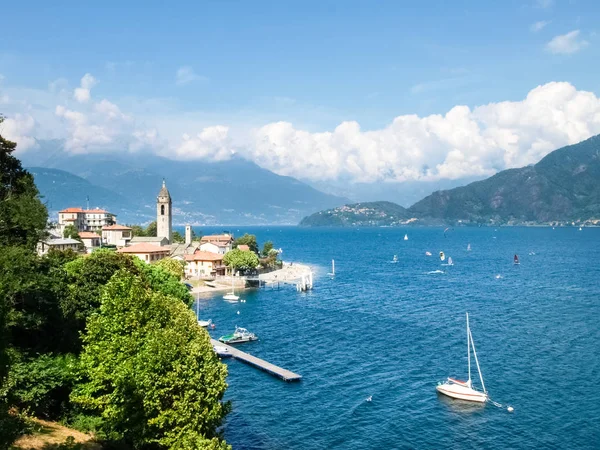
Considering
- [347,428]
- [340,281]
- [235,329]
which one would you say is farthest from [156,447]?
[340,281]

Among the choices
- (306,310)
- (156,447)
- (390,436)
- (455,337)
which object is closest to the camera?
(156,447)

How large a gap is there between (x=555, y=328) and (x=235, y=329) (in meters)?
47.8

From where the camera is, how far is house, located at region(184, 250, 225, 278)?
128000 millimetres

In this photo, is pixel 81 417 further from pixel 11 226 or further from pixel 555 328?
pixel 555 328

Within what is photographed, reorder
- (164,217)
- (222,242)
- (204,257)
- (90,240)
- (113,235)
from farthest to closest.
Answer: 1. (113,235)
2. (90,240)
3. (222,242)
4. (164,217)
5. (204,257)

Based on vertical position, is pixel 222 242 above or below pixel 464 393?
above

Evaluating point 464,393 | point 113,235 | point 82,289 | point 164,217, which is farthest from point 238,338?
point 113,235

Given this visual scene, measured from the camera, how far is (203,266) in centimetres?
12875

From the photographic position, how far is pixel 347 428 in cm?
4394

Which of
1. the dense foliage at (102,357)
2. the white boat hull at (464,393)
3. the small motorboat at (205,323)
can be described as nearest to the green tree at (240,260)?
the small motorboat at (205,323)

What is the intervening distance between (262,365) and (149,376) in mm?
32453

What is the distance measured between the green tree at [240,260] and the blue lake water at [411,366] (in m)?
14.9

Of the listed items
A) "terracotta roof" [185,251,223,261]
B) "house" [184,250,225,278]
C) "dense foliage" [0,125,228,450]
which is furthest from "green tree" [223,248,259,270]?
"dense foliage" [0,125,228,450]

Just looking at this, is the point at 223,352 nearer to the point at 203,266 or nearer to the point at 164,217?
the point at 203,266
